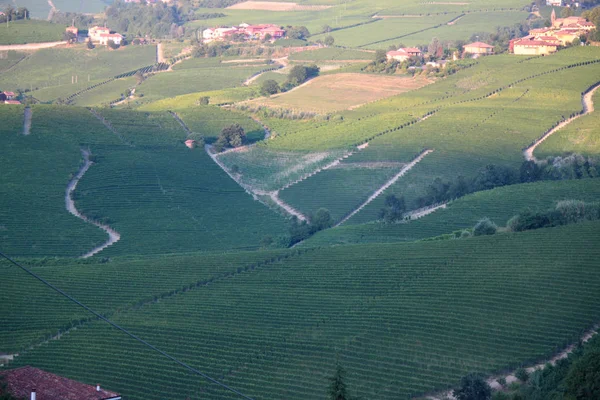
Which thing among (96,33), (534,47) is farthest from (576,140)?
(96,33)

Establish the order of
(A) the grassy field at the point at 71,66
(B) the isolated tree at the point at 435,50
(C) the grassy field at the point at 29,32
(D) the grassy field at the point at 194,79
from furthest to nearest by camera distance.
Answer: (C) the grassy field at the point at 29,32 < (A) the grassy field at the point at 71,66 < (D) the grassy field at the point at 194,79 < (B) the isolated tree at the point at 435,50

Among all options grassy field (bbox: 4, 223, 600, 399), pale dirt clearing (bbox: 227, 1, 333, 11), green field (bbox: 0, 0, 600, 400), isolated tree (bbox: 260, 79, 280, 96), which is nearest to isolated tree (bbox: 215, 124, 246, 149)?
green field (bbox: 0, 0, 600, 400)

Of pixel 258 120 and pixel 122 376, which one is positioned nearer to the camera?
pixel 122 376

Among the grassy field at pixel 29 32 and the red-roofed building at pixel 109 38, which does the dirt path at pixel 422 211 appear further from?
the grassy field at pixel 29 32

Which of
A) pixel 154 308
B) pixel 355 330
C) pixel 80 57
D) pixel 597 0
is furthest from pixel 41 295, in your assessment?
pixel 597 0

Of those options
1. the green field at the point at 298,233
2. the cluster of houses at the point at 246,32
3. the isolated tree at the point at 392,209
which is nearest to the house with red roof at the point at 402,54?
the green field at the point at 298,233

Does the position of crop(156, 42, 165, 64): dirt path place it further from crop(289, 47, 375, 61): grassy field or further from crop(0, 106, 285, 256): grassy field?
crop(0, 106, 285, 256): grassy field

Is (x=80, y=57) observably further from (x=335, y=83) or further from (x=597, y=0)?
(x=597, y=0)
